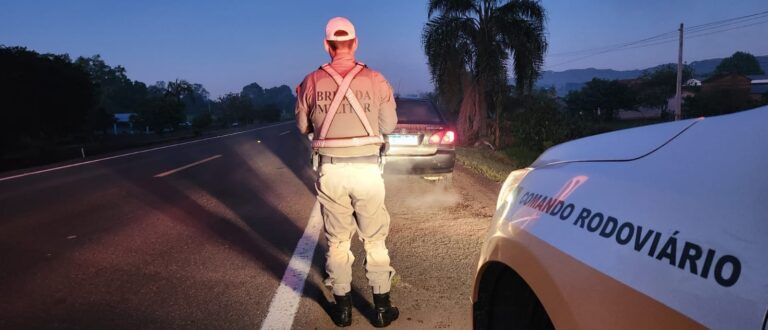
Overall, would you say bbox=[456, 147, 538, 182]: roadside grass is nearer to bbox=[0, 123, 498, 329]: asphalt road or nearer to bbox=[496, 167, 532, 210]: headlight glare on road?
bbox=[0, 123, 498, 329]: asphalt road

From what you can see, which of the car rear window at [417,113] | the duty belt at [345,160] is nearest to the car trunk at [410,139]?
the car rear window at [417,113]

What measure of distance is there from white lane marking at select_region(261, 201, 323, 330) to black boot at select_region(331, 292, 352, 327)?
0.31m

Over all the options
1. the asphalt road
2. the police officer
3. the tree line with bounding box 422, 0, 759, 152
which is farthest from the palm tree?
the police officer

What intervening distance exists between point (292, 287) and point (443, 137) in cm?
454

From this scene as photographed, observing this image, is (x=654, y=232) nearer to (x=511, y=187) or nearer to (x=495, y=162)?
(x=511, y=187)

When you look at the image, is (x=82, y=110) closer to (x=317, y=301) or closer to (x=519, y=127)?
(x=519, y=127)

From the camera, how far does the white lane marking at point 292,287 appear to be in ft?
10.8

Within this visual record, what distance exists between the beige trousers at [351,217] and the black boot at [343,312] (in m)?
0.05

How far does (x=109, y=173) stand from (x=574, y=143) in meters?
10.9

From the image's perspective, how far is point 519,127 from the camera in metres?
20.5

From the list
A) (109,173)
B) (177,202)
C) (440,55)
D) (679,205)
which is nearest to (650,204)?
(679,205)

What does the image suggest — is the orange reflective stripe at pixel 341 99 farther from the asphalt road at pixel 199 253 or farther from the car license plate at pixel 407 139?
the car license plate at pixel 407 139

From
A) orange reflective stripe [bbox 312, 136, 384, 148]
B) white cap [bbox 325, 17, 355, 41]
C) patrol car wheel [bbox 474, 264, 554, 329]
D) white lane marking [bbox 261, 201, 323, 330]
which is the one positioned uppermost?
white cap [bbox 325, 17, 355, 41]

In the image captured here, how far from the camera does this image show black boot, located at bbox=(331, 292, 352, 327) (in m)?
3.25
